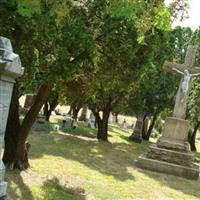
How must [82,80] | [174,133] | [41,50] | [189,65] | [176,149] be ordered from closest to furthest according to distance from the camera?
[41,50], [82,80], [176,149], [174,133], [189,65]

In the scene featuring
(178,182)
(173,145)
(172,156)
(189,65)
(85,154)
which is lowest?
(178,182)

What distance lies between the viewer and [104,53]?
11.9 meters

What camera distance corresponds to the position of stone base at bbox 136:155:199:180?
1642cm

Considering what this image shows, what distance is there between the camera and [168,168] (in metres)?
16.6

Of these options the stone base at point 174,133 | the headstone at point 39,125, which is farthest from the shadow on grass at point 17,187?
the headstone at point 39,125

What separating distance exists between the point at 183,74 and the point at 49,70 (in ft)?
29.7

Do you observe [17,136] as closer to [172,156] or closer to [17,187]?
[17,187]

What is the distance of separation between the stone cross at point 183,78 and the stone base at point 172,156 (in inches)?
66.3

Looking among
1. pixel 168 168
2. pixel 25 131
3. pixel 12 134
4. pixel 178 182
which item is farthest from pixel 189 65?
pixel 12 134

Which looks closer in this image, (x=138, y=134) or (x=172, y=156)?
(x=172, y=156)

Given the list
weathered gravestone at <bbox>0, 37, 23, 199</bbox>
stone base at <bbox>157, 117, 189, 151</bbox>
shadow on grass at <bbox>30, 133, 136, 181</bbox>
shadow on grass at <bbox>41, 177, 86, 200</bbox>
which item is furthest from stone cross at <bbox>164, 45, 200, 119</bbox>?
weathered gravestone at <bbox>0, 37, 23, 199</bbox>

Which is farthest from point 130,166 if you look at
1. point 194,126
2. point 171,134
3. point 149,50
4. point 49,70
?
point 194,126

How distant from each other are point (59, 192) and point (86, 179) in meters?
2.23

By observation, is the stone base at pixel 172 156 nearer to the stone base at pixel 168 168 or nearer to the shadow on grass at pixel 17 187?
the stone base at pixel 168 168
